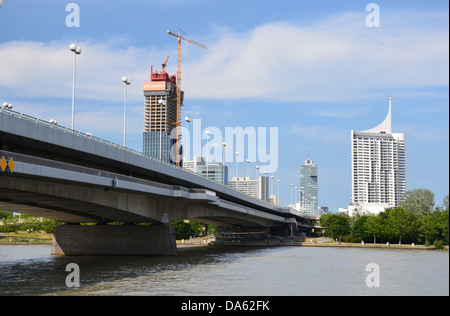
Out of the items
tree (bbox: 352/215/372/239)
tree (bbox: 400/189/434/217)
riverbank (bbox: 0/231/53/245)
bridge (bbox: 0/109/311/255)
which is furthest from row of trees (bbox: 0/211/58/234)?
tree (bbox: 400/189/434/217)

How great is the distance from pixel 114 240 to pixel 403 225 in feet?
222

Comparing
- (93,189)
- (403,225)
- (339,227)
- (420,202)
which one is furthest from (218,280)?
(420,202)

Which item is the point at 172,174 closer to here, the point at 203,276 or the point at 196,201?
the point at 196,201

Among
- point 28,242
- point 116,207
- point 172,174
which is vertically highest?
point 172,174

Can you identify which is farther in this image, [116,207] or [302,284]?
[116,207]

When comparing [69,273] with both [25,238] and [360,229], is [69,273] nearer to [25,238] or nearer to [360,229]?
[360,229]

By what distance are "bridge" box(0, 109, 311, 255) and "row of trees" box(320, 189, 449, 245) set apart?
39.3 metres

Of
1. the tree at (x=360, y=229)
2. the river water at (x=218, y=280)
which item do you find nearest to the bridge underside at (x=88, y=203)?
the river water at (x=218, y=280)

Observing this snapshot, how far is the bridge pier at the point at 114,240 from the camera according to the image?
6994 cm

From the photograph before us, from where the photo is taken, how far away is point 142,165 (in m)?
54.8

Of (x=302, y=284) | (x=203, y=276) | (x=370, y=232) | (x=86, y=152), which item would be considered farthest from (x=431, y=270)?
(x=370, y=232)

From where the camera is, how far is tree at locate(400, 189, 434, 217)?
130 m

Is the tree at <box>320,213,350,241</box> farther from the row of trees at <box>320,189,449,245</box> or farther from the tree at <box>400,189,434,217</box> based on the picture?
the tree at <box>400,189,434,217</box>
